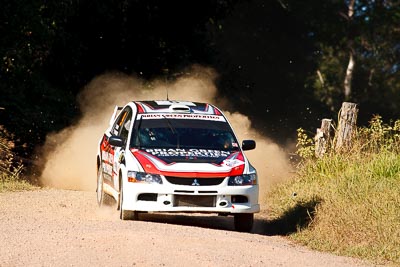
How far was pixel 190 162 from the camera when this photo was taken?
50.7ft

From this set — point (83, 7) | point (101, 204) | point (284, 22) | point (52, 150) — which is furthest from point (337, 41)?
point (101, 204)

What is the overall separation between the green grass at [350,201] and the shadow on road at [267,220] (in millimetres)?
25

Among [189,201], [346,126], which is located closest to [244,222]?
[189,201]

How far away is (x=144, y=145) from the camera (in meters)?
16.2

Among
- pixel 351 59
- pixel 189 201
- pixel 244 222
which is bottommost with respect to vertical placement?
pixel 244 222

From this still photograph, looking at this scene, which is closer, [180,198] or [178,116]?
[180,198]

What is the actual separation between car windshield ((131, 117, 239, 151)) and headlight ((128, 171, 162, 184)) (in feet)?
2.58

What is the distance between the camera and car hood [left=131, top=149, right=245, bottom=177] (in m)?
15.3

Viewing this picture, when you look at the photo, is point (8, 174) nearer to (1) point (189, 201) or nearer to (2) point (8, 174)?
Answer: (2) point (8, 174)

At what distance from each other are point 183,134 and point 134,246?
13.3 ft

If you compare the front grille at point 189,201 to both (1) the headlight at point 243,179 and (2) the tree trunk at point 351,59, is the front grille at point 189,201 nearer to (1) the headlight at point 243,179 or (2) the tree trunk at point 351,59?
(1) the headlight at point 243,179

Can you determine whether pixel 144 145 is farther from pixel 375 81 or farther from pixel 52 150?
pixel 375 81

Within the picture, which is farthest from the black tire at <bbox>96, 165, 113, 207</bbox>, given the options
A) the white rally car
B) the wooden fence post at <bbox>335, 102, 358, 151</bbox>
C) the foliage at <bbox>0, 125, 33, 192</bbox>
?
the wooden fence post at <bbox>335, 102, 358, 151</bbox>

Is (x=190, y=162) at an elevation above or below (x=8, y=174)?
below
